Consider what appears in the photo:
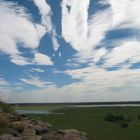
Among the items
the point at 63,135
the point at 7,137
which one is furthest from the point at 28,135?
the point at 63,135

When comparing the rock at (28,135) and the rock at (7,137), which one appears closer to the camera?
the rock at (7,137)

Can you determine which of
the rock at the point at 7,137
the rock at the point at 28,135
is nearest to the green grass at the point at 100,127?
the rock at the point at 28,135

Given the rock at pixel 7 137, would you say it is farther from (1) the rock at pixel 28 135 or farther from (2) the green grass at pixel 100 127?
(2) the green grass at pixel 100 127

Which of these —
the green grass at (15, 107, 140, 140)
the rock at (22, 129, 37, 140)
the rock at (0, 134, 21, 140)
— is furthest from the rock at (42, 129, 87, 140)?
→ the green grass at (15, 107, 140, 140)

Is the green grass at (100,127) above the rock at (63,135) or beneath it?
above

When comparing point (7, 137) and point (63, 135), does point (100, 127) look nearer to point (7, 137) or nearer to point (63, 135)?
point (63, 135)

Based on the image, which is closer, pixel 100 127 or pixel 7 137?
pixel 7 137

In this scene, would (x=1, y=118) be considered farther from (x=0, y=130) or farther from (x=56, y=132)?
(x=56, y=132)

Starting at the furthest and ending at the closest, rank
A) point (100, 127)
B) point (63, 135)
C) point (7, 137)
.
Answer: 1. point (100, 127)
2. point (63, 135)
3. point (7, 137)

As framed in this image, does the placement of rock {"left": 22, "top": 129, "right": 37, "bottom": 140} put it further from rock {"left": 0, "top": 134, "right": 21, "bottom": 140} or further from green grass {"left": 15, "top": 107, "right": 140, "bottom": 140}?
green grass {"left": 15, "top": 107, "right": 140, "bottom": 140}

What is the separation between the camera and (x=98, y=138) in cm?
2244

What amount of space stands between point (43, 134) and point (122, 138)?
493 inches

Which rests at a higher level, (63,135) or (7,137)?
(63,135)

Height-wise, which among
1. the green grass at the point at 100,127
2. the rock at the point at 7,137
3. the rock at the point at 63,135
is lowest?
the rock at the point at 7,137
